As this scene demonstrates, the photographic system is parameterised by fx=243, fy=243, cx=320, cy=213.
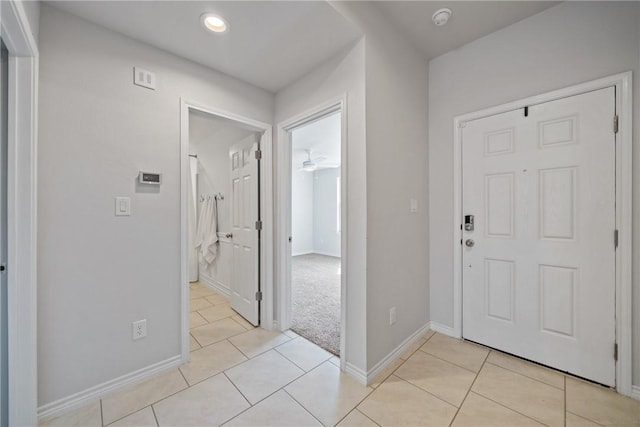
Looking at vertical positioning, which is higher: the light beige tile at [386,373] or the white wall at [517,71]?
the white wall at [517,71]

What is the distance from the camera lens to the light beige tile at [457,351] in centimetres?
192

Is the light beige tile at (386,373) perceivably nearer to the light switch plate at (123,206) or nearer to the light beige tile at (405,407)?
the light beige tile at (405,407)

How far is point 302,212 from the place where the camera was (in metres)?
7.37

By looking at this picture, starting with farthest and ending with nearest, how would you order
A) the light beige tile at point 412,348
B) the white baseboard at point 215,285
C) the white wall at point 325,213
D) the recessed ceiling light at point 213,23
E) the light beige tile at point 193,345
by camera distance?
the white wall at point 325,213, the white baseboard at point 215,285, the light beige tile at point 193,345, the light beige tile at point 412,348, the recessed ceiling light at point 213,23

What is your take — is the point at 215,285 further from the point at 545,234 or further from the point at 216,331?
the point at 545,234

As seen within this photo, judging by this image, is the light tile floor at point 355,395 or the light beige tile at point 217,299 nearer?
the light tile floor at point 355,395

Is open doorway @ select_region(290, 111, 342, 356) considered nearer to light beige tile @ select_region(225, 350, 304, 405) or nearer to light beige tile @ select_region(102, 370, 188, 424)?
light beige tile @ select_region(225, 350, 304, 405)

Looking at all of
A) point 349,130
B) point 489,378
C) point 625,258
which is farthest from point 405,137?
point 489,378

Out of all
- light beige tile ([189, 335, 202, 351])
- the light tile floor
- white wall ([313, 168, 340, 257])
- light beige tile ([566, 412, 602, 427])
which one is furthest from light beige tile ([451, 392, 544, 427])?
white wall ([313, 168, 340, 257])

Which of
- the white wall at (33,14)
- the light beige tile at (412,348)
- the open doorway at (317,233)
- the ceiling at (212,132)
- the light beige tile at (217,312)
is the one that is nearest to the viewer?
the white wall at (33,14)

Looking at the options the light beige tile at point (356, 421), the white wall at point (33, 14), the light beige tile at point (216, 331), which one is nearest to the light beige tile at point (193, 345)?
the light beige tile at point (216, 331)

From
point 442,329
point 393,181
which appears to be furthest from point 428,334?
point 393,181

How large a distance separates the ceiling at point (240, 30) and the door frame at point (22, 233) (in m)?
0.50

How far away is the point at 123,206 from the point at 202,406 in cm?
140
